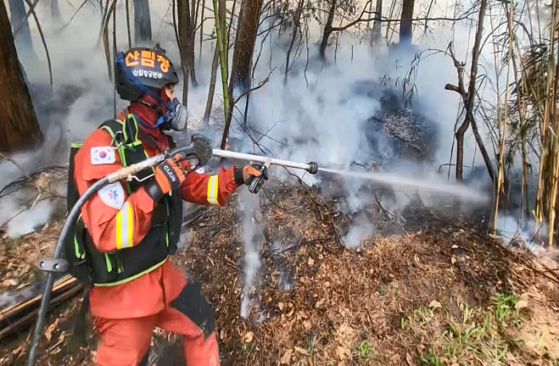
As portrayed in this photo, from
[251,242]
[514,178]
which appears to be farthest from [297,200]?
[514,178]

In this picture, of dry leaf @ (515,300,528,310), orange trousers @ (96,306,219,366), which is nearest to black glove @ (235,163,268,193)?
orange trousers @ (96,306,219,366)

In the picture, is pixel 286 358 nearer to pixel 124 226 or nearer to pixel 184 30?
pixel 124 226

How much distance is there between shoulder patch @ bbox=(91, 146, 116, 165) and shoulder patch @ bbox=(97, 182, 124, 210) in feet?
0.43

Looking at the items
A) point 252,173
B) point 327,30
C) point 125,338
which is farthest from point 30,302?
point 327,30

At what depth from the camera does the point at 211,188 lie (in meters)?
2.64

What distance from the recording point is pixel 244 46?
16.0ft

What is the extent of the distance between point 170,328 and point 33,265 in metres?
1.66

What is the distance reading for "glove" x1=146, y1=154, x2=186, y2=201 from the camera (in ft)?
6.82

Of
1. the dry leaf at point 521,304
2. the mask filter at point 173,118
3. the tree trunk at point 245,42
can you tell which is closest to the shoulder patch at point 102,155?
the mask filter at point 173,118

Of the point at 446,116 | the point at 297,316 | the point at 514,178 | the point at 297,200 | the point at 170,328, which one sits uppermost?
the point at 446,116

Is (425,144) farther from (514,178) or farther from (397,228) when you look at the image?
(397,228)

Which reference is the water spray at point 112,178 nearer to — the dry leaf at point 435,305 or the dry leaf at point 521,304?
the dry leaf at point 435,305

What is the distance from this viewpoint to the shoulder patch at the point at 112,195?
201 centimetres

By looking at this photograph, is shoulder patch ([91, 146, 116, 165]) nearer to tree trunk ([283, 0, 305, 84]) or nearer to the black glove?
the black glove
